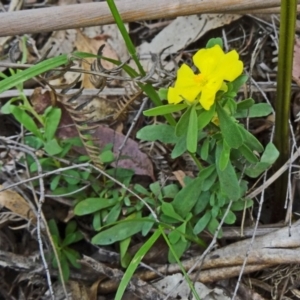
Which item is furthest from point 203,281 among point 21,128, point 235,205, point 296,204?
point 21,128

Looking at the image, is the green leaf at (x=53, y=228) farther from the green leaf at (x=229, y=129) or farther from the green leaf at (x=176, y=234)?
the green leaf at (x=229, y=129)

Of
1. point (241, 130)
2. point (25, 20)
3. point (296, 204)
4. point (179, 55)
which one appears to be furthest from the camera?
point (179, 55)

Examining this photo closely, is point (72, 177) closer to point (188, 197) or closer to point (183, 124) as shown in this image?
point (188, 197)

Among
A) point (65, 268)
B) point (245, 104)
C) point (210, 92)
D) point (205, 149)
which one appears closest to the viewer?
point (210, 92)

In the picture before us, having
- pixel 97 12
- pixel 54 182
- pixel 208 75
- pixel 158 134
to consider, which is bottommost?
pixel 54 182

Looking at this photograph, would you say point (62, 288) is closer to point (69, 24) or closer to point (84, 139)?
point (84, 139)

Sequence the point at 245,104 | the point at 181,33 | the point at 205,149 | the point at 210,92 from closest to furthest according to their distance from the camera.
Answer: the point at 210,92, the point at 245,104, the point at 205,149, the point at 181,33

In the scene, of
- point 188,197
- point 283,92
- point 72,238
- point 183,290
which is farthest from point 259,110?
point 72,238
